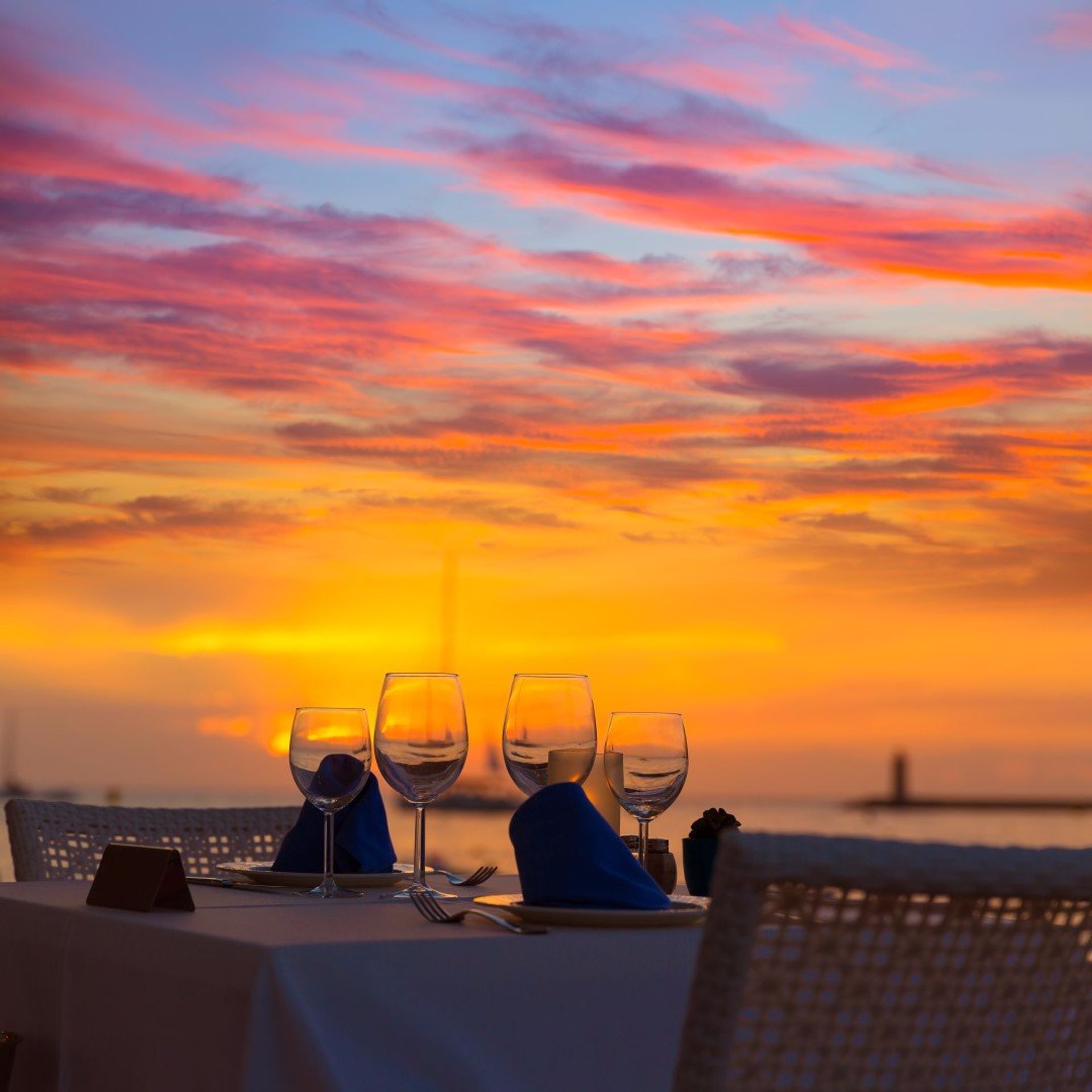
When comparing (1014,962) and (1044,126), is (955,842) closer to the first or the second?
(1014,962)

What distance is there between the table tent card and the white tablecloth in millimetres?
21

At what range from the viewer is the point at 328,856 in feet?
6.87

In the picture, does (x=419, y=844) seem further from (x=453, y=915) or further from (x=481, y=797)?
(x=481, y=797)

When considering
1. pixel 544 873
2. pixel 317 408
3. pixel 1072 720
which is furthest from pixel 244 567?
pixel 544 873

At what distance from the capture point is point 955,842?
128 centimetres

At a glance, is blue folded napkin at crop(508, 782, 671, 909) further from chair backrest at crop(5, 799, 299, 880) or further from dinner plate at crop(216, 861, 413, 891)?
chair backrest at crop(5, 799, 299, 880)

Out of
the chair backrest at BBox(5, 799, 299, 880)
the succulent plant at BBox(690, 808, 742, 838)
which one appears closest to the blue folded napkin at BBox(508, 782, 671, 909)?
the succulent plant at BBox(690, 808, 742, 838)

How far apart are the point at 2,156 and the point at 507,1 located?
8.97 feet

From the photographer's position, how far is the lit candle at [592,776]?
2.00 m

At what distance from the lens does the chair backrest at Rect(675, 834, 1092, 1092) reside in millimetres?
1202

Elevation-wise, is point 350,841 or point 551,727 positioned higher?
point 551,727

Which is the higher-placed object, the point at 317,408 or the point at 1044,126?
the point at 1044,126

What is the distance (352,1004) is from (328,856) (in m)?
0.60

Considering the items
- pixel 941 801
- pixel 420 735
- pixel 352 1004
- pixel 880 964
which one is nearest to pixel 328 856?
pixel 420 735
